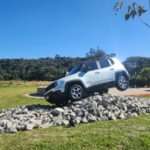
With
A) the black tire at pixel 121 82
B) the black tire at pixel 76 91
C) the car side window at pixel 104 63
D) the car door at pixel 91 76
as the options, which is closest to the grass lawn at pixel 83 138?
the black tire at pixel 76 91

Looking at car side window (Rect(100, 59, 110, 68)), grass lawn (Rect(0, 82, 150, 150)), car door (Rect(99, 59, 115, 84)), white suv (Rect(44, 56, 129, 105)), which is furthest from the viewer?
car side window (Rect(100, 59, 110, 68))

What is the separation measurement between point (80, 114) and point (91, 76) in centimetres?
242

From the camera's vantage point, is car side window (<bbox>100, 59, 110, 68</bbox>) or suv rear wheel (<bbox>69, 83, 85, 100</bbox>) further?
car side window (<bbox>100, 59, 110, 68</bbox>)

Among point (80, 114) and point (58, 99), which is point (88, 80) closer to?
point (58, 99)

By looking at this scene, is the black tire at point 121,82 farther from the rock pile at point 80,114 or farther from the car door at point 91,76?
the car door at point 91,76

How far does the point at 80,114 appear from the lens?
35.2ft

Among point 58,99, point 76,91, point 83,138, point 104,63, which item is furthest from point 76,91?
point 83,138

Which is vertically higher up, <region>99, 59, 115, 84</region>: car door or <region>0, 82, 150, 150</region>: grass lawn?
<region>99, 59, 115, 84</region>: car door

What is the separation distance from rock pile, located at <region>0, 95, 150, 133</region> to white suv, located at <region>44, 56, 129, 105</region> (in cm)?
37

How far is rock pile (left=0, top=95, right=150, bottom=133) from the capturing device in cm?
964

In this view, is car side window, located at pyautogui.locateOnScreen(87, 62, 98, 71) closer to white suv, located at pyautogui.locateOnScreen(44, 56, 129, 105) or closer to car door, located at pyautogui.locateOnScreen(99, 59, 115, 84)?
white suv, located at pyautogui.locateOnScreen(44, 56, 129, 105)

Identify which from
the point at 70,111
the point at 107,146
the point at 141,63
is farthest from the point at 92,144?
the point at 141,63

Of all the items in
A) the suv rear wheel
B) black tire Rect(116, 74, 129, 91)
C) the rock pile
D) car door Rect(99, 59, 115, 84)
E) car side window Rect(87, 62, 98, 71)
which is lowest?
the rock pile

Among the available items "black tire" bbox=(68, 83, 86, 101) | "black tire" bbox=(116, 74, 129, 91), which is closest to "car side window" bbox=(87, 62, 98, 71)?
"black tire" bbox=(68, 83, 86, 101)
